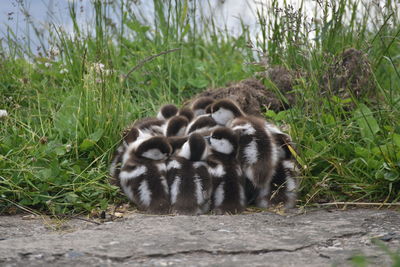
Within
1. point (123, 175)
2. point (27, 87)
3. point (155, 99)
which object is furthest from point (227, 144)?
point (27, 87)

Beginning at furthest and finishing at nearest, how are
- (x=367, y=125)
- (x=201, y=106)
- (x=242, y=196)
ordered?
(x=201, y=106) < (x=367, y=125) < (x=242, y=196)

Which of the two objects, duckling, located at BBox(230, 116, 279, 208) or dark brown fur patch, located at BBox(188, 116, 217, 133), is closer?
duckling, located at BBox(230, 116, 279, 208)

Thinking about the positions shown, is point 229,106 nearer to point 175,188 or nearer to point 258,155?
point 258,155

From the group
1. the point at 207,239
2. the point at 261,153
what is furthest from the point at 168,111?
A: the point at 207,239

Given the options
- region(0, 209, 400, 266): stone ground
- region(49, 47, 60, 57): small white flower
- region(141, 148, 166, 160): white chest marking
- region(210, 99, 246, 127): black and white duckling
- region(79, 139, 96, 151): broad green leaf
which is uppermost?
region(49, 47, 60, 57): small white flower

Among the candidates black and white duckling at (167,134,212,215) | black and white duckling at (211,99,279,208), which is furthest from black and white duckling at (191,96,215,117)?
black and white duckling at (167,134,212,215)

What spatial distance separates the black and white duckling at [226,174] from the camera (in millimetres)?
4625

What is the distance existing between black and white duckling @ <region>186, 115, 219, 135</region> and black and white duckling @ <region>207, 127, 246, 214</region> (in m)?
0.41

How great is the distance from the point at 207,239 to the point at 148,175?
1168mm

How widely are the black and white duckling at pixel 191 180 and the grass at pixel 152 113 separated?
60 centimetres

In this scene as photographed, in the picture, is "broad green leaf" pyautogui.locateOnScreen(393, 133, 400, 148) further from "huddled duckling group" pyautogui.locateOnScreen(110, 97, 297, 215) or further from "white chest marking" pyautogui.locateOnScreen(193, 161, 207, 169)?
"white chest marking" pyautogui.locateOnScreen(193, 161, 207, 169)

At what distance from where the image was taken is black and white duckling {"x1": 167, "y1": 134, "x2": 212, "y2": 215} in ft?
14.9

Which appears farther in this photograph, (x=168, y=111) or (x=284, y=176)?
(x=168, y=111)

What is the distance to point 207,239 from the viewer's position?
3.67m
